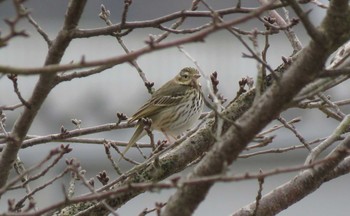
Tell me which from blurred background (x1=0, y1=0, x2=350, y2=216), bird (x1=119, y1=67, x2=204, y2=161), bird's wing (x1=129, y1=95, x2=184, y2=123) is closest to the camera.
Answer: bird's wing (x1=129, y1=95, x2=184, y2=123)

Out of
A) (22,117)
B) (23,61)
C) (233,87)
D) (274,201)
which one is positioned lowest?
(274,201)

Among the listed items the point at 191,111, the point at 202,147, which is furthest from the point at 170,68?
the point at 202,147

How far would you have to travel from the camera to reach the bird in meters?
8.32

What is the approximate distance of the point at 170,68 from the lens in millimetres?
15766

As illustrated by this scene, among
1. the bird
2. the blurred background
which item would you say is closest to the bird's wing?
the bird

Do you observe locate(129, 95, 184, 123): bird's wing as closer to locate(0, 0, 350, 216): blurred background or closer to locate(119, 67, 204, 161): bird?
locate(119, 67, 204, 161): bird

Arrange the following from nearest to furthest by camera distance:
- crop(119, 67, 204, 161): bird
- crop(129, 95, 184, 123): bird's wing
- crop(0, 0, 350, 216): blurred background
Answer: crop(129, 95, 184, 123): bird's wing → crop(119, 67, 204, 161): bird → crop(0, 0, 350, 216): blurred background

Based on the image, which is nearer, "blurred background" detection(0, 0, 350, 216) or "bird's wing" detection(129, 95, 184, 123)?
"bird's wing" detection(129, 95, 184, 123)

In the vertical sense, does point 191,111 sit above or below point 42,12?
below

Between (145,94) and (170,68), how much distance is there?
0.63m

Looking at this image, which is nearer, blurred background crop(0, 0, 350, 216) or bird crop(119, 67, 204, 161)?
bird crop(119, 67, 204, 161)

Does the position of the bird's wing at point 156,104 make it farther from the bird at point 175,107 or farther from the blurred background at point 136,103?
the blurred background at point 136,103

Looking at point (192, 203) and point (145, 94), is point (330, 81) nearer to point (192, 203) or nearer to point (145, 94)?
point (192, 203)

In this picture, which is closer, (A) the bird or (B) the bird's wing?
(B) the bird's wing
